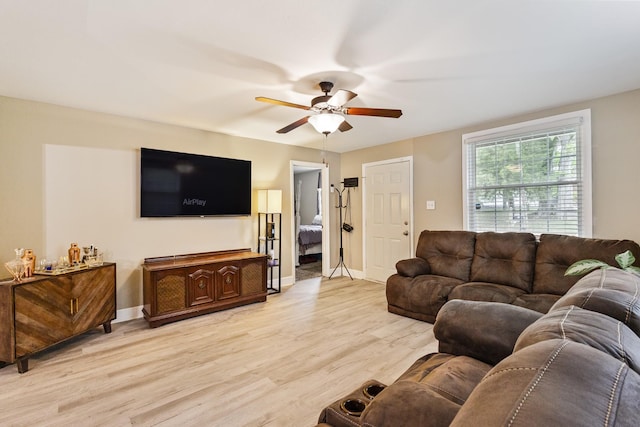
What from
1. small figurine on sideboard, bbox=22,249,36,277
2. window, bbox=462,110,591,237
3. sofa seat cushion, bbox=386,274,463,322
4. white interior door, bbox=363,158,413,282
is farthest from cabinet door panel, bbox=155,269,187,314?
window, bbox=462,110,591,237

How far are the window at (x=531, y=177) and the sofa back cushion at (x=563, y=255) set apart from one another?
1.19ft

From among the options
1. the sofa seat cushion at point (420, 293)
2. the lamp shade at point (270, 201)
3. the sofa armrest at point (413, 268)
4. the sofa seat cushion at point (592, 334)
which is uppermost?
the lamp shade at point (270, 201)

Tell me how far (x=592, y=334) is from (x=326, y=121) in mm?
2263

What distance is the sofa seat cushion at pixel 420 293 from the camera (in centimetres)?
330

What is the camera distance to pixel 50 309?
8.53 feet

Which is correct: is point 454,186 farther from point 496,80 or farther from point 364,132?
point 496,80

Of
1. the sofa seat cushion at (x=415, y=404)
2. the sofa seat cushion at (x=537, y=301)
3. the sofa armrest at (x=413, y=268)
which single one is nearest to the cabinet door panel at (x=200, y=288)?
the sofa armrest at (x=413, y=268)

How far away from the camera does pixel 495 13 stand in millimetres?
1750

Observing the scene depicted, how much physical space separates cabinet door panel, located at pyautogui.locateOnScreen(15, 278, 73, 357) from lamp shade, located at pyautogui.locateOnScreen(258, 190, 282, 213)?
7.74 ft

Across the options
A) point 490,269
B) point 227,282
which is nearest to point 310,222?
point 227,282

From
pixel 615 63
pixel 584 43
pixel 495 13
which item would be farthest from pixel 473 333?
pixel 615 63

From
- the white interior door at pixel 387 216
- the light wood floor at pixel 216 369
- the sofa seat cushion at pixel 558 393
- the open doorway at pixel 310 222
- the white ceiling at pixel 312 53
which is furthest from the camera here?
the open doorway at pixel 310 222

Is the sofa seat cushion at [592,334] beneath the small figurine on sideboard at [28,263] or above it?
above

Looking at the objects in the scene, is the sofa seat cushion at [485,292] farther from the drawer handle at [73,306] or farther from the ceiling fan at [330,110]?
the drawer handle at [73,306]
